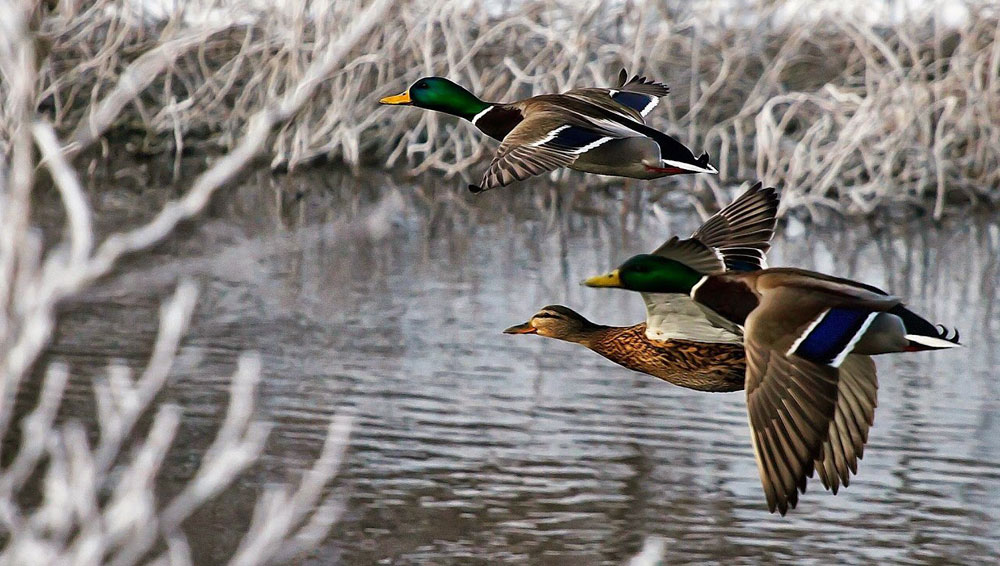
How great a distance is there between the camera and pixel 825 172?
1805 centimetres

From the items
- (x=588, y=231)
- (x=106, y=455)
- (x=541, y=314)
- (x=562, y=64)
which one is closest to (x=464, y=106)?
(x=541, y=314)

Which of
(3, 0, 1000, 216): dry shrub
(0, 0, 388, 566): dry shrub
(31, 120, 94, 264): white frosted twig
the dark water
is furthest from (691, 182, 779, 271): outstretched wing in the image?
(3, 0, 1000, 216): dry shrub

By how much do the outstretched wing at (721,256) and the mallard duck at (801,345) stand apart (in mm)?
76

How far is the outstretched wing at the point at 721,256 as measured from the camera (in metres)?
3.15

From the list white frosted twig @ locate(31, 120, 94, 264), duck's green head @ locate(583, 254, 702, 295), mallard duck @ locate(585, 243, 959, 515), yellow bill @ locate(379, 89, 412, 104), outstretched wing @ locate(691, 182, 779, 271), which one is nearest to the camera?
white frosted twig @ locate(31, 120, 94, 264)

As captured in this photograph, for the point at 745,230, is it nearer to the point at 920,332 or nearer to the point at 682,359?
the point at 682,359

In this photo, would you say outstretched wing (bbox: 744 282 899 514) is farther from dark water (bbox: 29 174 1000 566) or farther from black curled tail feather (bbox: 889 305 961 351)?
dark water (bbox: 29 174 1000 566)

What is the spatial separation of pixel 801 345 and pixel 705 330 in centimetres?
49

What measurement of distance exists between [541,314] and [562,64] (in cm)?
1193

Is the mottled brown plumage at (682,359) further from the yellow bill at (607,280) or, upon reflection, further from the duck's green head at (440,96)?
the duck's green head at (440,96)

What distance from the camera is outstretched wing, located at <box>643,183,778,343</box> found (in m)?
3.15

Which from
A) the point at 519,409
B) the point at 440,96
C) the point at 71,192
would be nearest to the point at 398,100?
the point at 440,96

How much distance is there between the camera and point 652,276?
2.90 metres

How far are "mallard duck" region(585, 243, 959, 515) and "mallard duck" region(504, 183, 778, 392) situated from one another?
116 millimetres
